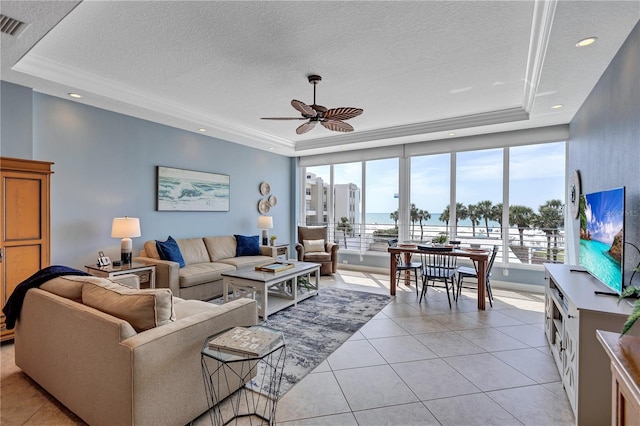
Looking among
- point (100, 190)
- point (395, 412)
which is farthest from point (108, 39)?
point (395, 412)

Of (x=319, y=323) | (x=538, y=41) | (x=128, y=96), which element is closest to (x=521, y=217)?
(x=538, y=41)

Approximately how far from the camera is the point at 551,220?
4750 mm

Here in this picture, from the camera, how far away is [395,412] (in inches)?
76.0

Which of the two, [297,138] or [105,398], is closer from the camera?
[105,398]

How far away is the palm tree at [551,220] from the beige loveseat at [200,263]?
4.50 meters

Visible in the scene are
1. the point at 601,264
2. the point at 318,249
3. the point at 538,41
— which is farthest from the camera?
the point at 318,249

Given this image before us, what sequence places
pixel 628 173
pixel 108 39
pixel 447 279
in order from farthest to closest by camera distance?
1. pixel 447 279
2. pixel 108 39
3. pixel 628 173

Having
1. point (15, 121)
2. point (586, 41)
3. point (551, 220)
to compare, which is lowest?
point (551, 220)

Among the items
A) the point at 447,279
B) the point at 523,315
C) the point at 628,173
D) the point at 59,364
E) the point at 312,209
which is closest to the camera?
the point at 59,364

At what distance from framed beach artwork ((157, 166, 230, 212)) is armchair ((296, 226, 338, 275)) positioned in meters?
1.66

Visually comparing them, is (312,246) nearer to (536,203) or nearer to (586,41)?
(536,203)

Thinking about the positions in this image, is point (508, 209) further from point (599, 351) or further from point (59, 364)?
point (59, 364)

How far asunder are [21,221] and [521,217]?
6.52m

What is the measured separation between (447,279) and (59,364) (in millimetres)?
4006
